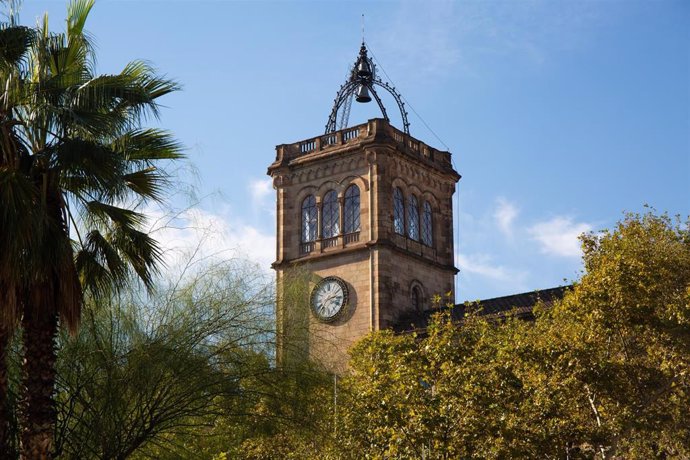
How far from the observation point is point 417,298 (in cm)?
6175

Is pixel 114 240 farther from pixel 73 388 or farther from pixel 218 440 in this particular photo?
pixel 218 440

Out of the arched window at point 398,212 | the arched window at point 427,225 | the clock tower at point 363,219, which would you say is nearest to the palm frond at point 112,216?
the clock tower at point 363,219

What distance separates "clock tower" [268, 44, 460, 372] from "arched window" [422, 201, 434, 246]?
0.18 feet

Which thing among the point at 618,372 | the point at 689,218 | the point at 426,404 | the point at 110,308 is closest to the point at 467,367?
the point at 426,404

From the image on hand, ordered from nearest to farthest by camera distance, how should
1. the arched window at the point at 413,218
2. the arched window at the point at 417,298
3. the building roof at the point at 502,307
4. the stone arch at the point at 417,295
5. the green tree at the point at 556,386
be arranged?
the green tree at the point at 556,386
the building roof at the point at 502,307
the stone arch at the point at 417,295
the arched window at the point at 417,298
the arched window at the point at 413,218

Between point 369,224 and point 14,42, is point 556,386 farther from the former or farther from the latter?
point 369,224

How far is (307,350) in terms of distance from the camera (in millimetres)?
28500

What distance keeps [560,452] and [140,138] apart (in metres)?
12.5

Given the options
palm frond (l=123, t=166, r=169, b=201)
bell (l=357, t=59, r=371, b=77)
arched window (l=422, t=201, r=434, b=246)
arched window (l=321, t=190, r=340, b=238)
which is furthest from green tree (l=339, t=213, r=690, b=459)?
bell (l=357, t=59, r=371, b=77)

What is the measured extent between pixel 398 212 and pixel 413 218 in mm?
1761

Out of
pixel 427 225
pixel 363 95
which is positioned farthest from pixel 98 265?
pixel 427 225

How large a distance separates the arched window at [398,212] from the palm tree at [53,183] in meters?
40.1

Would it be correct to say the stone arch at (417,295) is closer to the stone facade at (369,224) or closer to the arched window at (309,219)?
the stone facade at (369,224)

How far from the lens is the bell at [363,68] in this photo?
63.6m
